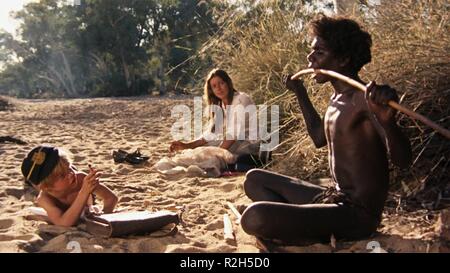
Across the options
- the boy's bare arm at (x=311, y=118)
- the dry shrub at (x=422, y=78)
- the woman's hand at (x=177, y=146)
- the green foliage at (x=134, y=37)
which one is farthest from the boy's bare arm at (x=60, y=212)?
the green foliage at (x=134, y=37)

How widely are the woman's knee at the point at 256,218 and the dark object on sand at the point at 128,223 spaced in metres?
0.55

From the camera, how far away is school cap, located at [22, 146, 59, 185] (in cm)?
252

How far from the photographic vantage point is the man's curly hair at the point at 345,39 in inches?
92.2

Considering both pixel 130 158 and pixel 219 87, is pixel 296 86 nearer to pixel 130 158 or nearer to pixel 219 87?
pixel 219 87

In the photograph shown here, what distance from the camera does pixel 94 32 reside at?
87.4ft

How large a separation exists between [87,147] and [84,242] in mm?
3566

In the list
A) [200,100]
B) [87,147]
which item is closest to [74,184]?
[87,147]

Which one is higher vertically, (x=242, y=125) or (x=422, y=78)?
(x=422, y=78)

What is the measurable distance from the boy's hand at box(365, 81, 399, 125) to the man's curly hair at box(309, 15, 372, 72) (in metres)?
0.55

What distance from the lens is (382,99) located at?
69.7 inches

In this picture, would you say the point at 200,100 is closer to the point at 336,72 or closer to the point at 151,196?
the point at 151,196

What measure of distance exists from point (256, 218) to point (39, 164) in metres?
1.16

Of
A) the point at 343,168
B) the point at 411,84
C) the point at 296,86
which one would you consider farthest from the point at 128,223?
the point at 411,84

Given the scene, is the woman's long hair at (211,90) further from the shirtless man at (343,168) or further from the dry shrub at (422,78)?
the shirtless man at (343,168)
